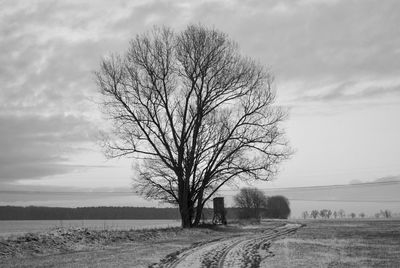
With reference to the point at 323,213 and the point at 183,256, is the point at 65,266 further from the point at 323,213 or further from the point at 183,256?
the point at 323,213

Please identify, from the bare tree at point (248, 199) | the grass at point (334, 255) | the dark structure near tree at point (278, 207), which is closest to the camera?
the grass at point (334, 255)

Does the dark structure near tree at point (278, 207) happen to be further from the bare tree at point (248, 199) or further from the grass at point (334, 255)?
the grass at point (334, 255)

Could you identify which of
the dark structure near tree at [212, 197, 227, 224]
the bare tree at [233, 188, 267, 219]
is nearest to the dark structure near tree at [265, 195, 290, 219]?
the bare tree at [233, 188, 267, 219]

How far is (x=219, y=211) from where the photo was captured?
4816 centimetres

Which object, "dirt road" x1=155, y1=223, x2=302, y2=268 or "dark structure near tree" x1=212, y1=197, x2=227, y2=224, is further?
"dark structure near tree" x1=212, y1=197, x2=227, y2=224

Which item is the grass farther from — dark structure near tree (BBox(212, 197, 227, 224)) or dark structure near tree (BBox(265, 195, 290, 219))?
dark structure near tree (BBox(265, 195, 290, 219))

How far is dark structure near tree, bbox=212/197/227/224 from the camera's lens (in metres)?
47.4

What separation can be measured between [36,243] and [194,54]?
73.8 feet

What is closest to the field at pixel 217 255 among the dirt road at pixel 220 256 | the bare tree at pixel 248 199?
the dirt road at pixel 220 256

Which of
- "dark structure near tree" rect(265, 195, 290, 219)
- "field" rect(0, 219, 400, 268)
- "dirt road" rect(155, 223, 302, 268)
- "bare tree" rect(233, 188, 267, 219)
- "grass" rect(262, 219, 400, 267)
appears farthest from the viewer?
"dark structure near tree" rect(265, 195, 290, 219)

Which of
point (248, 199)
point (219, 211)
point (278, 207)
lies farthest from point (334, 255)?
point (278, 207)

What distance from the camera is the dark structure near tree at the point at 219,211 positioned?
47.4 meters

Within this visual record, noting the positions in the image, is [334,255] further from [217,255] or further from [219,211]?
[219,211]

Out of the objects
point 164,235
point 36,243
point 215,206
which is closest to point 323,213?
point 215,206
